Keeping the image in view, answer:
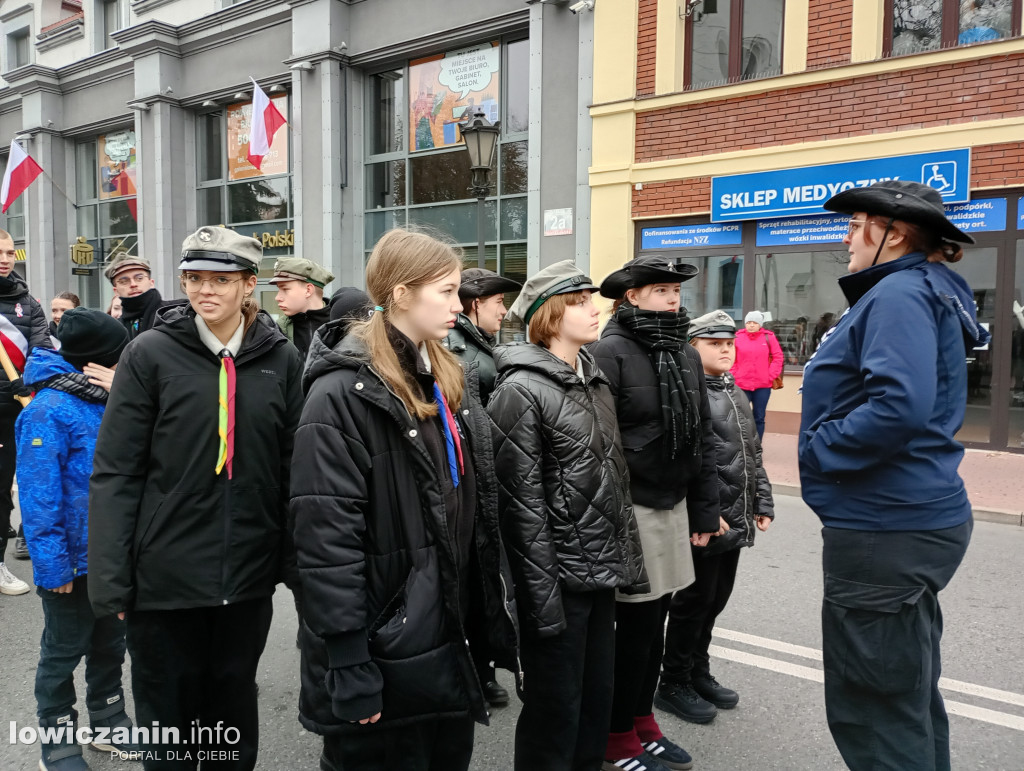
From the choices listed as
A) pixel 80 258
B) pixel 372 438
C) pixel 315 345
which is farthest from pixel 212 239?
pixel 80 258

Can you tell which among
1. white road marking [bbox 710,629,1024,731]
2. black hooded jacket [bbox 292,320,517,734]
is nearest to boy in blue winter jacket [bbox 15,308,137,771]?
black hooded jacket [bbox 292,320,517,734]

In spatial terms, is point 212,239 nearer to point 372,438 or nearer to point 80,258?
point 372,438

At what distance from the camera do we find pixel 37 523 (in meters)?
2.88

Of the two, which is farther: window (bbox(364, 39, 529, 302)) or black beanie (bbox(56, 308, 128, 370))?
window (bbox(364, 39, 529, 302))

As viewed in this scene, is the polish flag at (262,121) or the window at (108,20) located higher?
the window at (108,20)

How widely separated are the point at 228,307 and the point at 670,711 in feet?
8.53

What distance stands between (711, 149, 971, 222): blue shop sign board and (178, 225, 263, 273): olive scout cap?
9.15 meters

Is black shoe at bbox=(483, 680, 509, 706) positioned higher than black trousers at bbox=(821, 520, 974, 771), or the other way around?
black trousers at bbox=(821, 520, 974, 771)

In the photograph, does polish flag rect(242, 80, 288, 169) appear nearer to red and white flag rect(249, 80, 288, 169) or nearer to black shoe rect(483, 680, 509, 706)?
red and white flag rect(249, 80, 288, 169)

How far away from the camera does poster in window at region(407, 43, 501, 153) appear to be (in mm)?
14086

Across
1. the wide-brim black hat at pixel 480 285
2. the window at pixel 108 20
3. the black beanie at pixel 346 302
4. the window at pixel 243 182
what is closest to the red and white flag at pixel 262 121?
the window at pixel 243 182

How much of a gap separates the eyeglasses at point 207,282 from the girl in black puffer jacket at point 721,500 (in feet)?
6.59

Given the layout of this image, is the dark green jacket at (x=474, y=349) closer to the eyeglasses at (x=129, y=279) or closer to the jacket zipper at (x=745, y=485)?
the jacket zipper at (x=745, y=485)

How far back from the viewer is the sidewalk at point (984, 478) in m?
7.21
